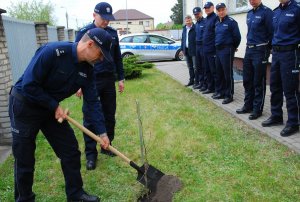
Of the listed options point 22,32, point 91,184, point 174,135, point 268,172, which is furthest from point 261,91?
point 22,32

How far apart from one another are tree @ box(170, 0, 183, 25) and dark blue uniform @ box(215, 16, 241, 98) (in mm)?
62003

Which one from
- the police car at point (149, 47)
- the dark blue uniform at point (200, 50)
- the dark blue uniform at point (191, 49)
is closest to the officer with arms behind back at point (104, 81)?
the dark blue uniform at point (200, 50)

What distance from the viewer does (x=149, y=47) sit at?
650 inches

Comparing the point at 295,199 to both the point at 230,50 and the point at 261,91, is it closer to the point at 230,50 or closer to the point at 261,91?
the point at 261,91

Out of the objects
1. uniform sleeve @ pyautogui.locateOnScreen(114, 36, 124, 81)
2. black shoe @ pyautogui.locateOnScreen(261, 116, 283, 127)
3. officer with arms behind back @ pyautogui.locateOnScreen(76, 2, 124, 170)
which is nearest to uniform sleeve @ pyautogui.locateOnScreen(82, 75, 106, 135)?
officer with arms behind back @ pyautogui.locateOnScreen(76, 2, 124, 170)

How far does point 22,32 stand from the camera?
28.0 feet

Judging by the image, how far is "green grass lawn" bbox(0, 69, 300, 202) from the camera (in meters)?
3.63

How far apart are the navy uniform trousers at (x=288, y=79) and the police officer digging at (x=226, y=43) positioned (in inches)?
72.8

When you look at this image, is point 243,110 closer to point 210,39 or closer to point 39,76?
point 210,39

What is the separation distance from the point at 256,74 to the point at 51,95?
12.7ft

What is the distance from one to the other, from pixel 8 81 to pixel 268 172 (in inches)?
163

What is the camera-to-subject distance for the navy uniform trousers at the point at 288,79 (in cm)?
483

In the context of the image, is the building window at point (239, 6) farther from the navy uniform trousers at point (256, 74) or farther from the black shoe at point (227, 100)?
the navy uniform trousers at point (256, 74)

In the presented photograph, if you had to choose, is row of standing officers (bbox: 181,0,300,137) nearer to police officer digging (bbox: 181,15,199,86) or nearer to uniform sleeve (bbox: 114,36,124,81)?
police officer digging (bbox: 181,15,199,86)
